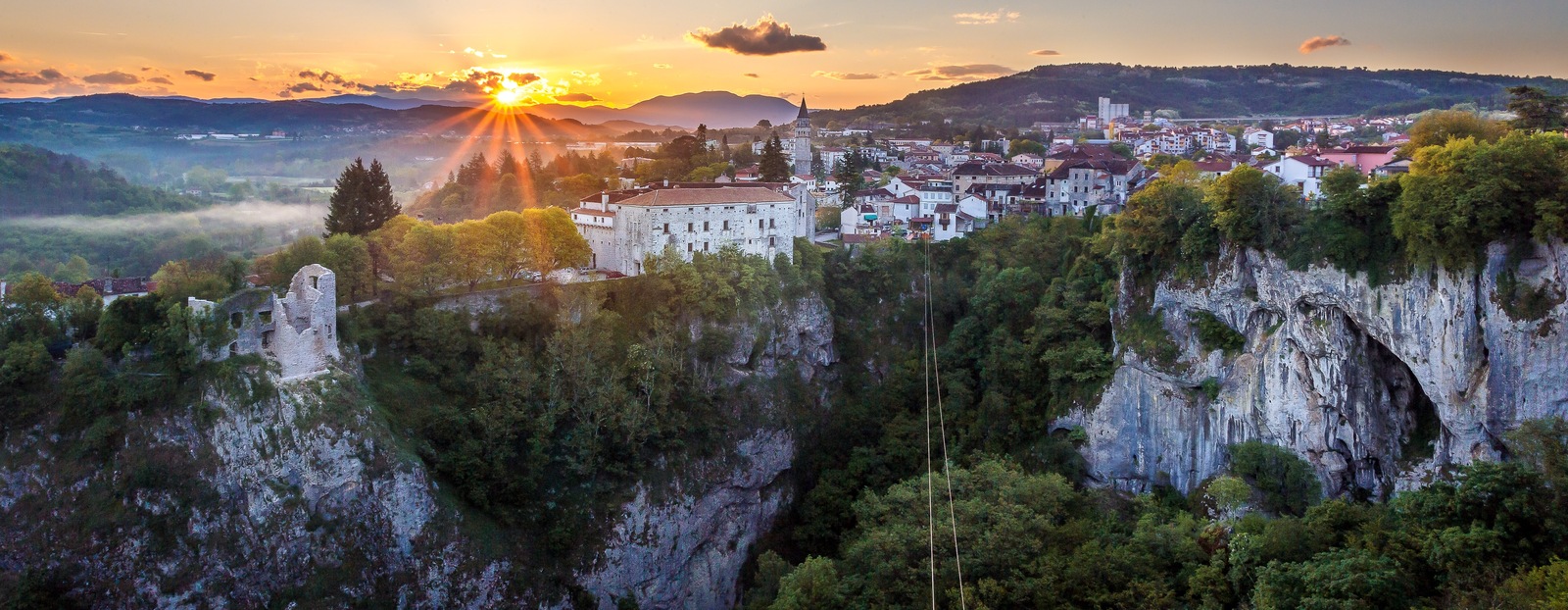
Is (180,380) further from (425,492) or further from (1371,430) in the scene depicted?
(1371,430)

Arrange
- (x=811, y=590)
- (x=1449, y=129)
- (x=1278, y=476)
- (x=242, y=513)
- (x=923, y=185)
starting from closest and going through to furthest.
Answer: (x=811, y=590), (x=242, y=513), (x=1278, y=476), (x=1449, y=129), (x=923, y=185)

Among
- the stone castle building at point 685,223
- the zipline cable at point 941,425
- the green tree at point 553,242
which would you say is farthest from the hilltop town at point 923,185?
the zipline cable at point 941,425

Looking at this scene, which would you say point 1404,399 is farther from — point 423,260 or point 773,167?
point 773,167

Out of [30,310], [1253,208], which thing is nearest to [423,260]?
[30,310]

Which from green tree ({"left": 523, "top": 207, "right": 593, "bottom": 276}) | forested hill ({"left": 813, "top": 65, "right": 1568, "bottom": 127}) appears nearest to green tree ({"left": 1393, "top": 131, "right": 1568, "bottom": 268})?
green tree ({"left": 523, "top": 207, "right": 593, "bottom": 276})

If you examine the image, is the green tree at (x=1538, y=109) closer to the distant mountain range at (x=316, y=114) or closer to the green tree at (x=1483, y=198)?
the green tree at (x=1483, y=198)

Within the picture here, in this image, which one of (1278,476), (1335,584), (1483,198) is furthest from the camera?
(1278,476)
